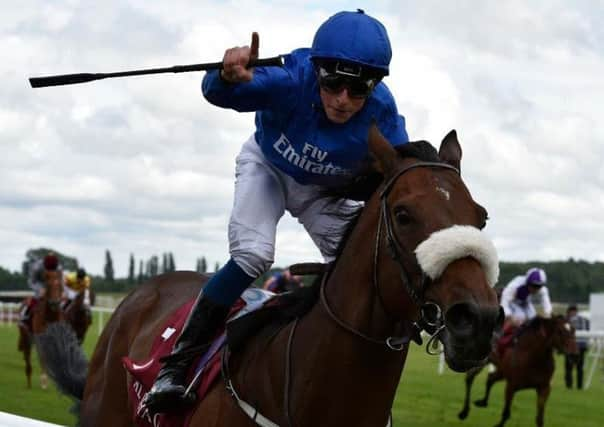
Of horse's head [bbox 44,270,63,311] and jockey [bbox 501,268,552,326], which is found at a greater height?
jockey [bbox 501,268,552,326]

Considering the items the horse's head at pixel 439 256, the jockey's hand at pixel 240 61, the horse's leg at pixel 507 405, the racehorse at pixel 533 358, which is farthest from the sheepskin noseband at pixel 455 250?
the racehorse at pixel 533 358

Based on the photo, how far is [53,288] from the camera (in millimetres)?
15969

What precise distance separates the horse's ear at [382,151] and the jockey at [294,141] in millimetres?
94

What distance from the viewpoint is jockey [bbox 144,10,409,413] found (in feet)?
12.9

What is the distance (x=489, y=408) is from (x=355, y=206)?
40.6ft

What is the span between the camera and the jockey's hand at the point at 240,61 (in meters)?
3.82

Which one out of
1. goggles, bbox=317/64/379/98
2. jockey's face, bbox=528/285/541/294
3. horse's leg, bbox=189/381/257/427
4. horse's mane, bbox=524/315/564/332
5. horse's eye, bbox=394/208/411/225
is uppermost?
jockey's face, bbox=528/285/541/294

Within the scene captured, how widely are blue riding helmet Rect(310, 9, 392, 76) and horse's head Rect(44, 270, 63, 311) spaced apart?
40.3ft

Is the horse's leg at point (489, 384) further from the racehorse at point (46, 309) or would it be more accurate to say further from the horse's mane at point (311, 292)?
the horse's mane at point (311, 292)

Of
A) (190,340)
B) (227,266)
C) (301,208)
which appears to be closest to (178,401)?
(190,340)

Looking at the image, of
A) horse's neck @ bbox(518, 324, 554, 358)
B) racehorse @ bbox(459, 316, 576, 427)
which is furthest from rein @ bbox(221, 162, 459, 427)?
horse's neck @ bbox(518, 324, 554, 358)

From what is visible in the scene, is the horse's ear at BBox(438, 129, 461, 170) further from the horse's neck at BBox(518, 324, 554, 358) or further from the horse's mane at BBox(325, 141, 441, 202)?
the horse's neck at BBox(518, 324, 554, 358)

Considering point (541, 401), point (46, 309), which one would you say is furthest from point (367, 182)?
point (46, 309)

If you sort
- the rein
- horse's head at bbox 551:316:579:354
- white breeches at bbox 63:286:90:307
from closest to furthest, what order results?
1. the rein
2. horse's head at bbox 551:316:579:354
3. white breeches at bbox 63:286:90:307
